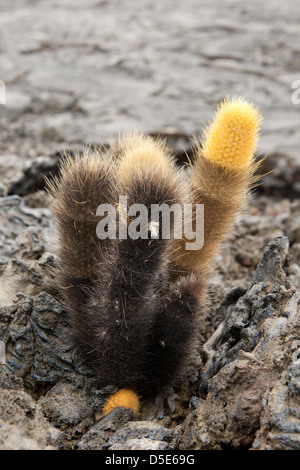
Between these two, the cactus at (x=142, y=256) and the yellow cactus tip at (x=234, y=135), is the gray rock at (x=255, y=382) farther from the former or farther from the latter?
the yellow cactus tip at (x=234, y=135)

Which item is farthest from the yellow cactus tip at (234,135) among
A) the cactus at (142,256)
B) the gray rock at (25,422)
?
the gray rock at (25,422)

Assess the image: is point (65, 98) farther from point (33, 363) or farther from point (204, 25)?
point (33, 363)

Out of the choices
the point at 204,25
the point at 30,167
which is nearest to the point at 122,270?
the point at 30,167

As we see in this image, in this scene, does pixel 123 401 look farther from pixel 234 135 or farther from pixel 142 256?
pixel 234 135

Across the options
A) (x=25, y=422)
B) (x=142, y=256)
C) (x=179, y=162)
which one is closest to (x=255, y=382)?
(x=142, y=256)

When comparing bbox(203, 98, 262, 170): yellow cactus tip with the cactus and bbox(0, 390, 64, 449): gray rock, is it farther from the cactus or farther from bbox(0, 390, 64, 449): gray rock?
bbox(0, 390, 64, 449): gray rock

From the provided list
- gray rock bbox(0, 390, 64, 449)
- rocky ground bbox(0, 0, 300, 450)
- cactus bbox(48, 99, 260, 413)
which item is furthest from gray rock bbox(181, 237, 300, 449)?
gray rock bbox(0, 390, 64, 449)
